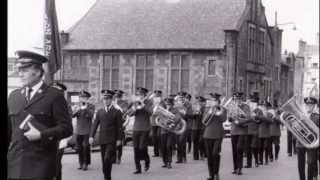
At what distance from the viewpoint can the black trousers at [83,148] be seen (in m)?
10.9

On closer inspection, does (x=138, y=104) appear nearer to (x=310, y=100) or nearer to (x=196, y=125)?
(x=196, y=125)

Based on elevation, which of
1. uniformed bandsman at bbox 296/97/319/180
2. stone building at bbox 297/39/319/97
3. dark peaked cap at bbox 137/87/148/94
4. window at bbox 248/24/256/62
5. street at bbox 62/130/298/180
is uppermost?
window at bbox 248/24/256/62

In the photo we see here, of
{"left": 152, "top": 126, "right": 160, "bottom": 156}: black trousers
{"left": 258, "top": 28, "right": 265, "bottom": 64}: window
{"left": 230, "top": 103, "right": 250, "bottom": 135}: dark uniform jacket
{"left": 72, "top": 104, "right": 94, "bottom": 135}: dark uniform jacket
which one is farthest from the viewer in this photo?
{"left": 152, "top": 126, "right": 160, "bottom": 156}: black trousers

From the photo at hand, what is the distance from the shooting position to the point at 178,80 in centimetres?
1109

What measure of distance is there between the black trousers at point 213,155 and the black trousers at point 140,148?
5.05ft

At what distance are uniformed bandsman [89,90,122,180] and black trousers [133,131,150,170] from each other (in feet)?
4.33

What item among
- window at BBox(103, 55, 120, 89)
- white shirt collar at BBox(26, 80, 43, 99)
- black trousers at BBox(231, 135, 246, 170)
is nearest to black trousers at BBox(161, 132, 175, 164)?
black trousers at BBox(231, 135, 246, 170)

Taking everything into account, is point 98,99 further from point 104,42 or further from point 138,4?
point 138,4

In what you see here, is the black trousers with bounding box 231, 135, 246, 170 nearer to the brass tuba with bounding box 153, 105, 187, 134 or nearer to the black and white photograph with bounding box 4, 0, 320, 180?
the black and white photograph with bounding box 4, 0, 320, 180

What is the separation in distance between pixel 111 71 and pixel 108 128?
147 centimetres

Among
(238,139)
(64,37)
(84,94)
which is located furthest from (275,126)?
(64,37)

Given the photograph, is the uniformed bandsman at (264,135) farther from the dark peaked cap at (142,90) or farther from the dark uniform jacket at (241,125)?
the dark peaked cap at (142,90)

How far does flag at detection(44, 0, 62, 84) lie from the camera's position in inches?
295

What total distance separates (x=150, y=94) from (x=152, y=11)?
155 centimetres
